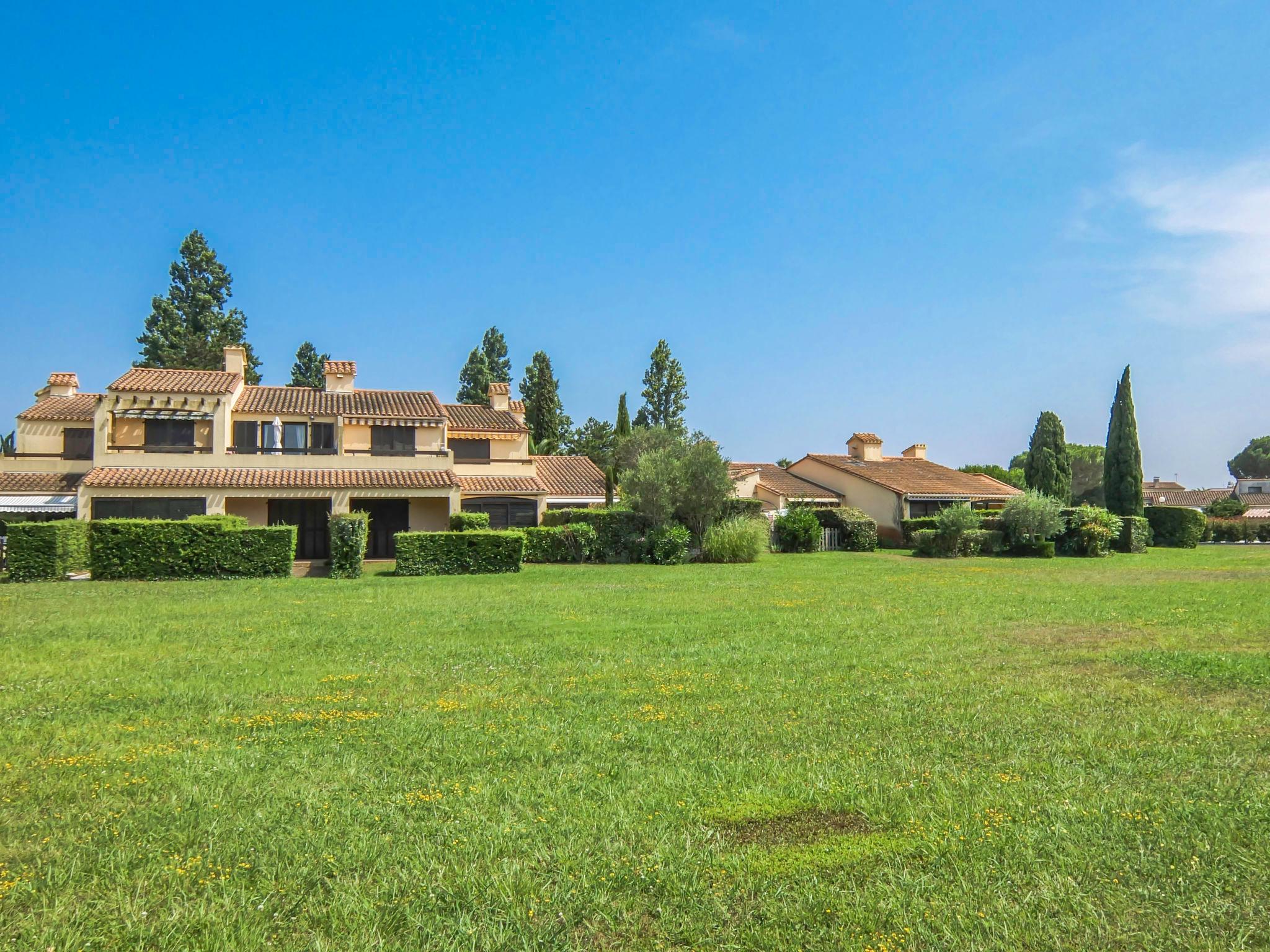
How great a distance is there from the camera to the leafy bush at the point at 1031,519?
34562 millimetres

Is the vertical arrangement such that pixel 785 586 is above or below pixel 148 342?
below

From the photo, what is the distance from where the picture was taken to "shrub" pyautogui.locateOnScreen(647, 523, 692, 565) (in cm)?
2914

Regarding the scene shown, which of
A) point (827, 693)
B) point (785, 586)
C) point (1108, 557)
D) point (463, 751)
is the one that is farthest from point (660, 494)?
point (463, 751)

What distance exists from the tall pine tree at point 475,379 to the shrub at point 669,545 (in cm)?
4116

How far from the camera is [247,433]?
34812mm

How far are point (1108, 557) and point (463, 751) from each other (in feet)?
115

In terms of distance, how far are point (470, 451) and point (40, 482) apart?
18.4 metres

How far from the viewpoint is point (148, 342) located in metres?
56.6

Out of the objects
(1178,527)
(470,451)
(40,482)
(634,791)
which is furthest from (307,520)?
(1178,527)

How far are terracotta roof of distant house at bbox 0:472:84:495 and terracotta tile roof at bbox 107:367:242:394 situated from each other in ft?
15.9

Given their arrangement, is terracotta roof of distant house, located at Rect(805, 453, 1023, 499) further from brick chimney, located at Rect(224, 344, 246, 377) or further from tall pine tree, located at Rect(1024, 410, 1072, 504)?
brick chimney, located at Rect(224, 344, 246, 377)

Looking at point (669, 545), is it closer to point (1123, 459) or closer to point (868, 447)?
point (868, 447)

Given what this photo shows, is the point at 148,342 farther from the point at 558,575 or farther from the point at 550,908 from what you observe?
the point at 550,908

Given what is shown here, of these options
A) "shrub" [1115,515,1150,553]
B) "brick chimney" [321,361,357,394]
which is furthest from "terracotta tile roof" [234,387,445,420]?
"shrub" [1115,515,1150,553]
